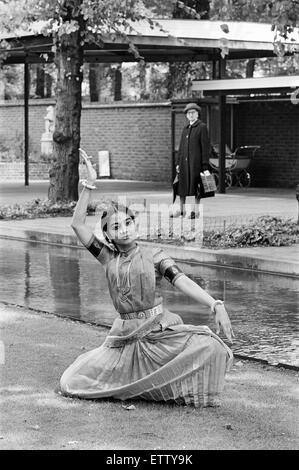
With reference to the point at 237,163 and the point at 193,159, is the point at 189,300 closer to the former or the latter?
the point at 193,159

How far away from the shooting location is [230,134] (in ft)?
98.8

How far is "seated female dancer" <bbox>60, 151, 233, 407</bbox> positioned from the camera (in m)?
6.22

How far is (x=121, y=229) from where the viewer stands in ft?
21.1

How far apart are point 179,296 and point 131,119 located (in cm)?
2216

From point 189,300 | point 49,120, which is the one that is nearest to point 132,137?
point 49,120

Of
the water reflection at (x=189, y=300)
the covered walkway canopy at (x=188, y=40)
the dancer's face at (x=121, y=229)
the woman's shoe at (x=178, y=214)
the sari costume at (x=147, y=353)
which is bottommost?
the woman's shoe at (x=178, y=214)

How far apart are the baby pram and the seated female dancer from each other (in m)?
21.4

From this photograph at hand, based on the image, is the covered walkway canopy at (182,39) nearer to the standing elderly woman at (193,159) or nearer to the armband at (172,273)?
the standing elderly woman at (193,159)

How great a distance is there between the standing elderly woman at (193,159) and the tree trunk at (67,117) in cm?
249

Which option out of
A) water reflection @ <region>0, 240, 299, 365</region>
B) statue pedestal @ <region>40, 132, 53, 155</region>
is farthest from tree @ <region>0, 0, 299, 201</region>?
statue pedestal @ <region>40, 132, 53, 155</region>

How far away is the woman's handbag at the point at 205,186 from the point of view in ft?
59.1

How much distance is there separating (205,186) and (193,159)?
543mm

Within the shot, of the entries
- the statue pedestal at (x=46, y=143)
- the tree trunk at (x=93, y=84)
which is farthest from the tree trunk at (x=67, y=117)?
the tree trunk at (x=93, y=84)
